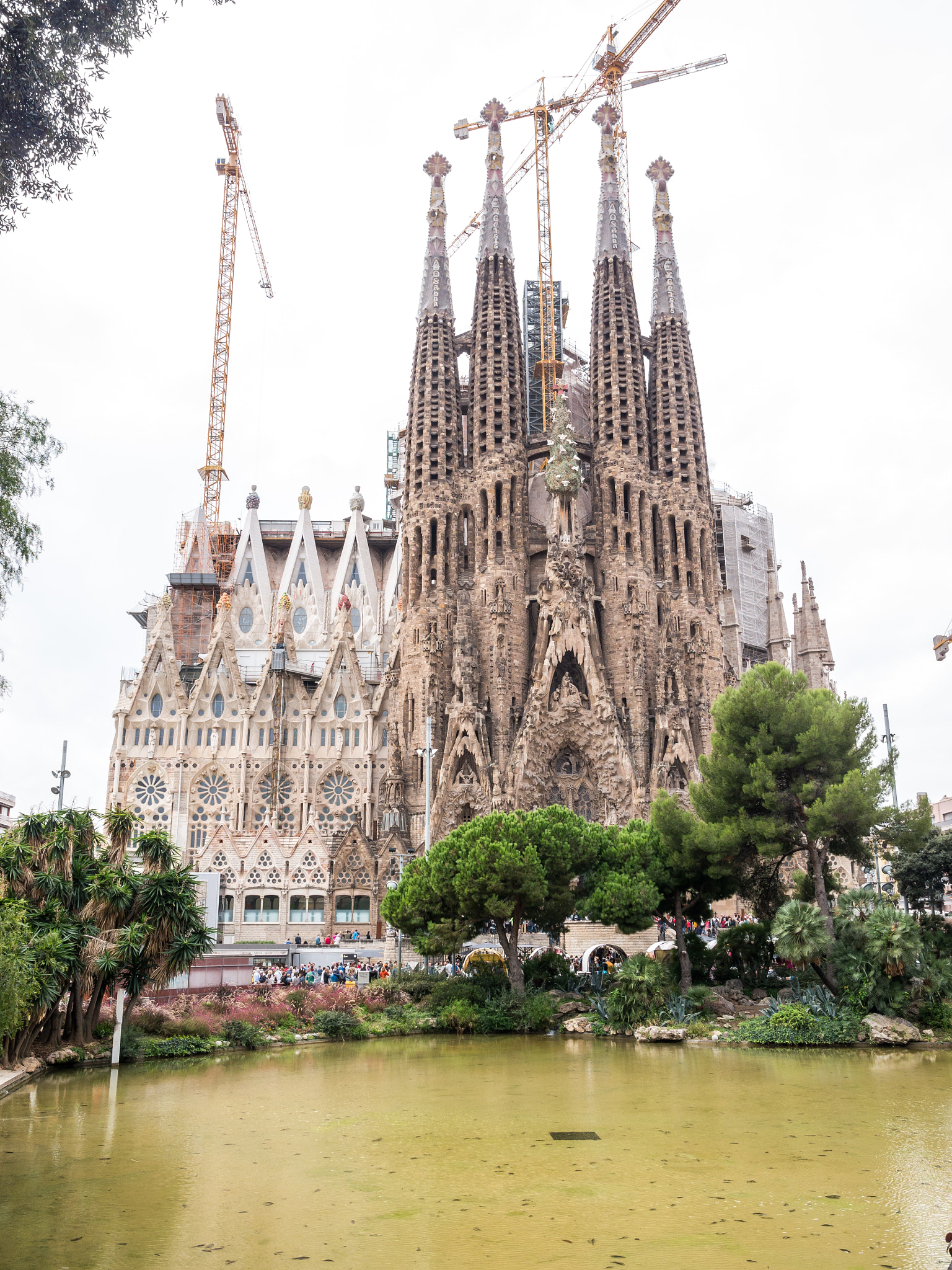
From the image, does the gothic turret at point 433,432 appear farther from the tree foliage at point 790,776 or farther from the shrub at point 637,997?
the shrub at point 637,997

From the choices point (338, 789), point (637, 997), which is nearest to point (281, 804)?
point (338, 789)

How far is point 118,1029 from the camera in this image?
21828 mm

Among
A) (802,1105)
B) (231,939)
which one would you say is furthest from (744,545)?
(802,1105)

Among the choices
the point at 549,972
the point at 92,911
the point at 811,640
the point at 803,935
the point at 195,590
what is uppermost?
the point at 195,590

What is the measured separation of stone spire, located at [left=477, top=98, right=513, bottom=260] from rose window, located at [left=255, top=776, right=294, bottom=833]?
33726mm

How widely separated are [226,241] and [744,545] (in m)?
45.1

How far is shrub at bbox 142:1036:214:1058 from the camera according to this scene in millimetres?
22922

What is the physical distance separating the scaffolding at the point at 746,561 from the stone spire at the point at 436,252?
2205 centimetres

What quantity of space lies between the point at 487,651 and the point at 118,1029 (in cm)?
3492

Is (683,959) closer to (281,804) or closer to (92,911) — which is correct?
(92,911)

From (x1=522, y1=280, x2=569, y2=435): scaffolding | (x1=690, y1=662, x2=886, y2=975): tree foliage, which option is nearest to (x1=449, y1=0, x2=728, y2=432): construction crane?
(x1=522, y1=280, x2=569, y2=435): scaffolding

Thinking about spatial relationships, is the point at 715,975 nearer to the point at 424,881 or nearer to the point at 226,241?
the point at 424,881

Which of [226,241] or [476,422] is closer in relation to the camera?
[476,422]

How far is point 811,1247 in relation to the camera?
31.3 feet
